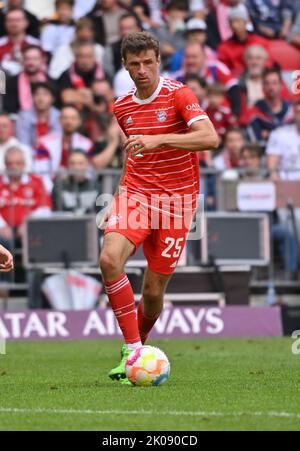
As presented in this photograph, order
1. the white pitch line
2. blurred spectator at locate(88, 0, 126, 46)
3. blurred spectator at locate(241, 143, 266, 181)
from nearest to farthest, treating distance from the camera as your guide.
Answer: the white pitch line, blurred spectator at locate(241, 143, 266, 181), blurred spectator at locate(88, 0, 126, 46)

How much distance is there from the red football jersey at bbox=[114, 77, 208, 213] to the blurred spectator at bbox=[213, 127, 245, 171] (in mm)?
8056

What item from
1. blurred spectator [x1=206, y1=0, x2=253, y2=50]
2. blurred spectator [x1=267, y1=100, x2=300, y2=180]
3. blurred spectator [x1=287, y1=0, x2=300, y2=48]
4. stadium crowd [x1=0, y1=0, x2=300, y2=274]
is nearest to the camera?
stadium crowd [x1=0, y1=0, x2=300, y2=274]

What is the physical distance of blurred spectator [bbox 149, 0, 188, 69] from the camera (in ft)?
68.4

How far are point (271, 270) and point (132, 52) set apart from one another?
826 cm

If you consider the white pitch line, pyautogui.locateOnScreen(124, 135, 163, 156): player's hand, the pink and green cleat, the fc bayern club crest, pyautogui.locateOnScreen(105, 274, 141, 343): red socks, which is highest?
the fc bayern club crest

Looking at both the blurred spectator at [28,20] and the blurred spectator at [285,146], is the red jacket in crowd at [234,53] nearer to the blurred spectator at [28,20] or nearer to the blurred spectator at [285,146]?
the blurred spectator at [285,146]

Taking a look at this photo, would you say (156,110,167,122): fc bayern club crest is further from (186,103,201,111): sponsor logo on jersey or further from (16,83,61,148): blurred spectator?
(16,83,61,148): blurred spectator

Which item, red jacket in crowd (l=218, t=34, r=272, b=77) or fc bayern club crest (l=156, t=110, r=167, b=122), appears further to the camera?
red jacket in crowd (l=218, t=34, r=272, b=77)

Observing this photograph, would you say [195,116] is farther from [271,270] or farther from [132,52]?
[271,270]

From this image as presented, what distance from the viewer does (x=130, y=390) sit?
29.9 ft

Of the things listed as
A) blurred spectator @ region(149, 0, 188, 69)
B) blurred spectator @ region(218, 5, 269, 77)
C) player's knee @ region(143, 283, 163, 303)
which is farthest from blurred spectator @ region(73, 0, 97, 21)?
player's knee @ region(143, 283, 163, 303)

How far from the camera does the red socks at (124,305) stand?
9.69m

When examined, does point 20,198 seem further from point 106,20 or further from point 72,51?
point 106,20
